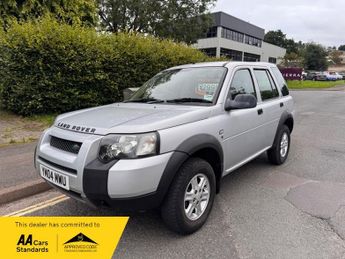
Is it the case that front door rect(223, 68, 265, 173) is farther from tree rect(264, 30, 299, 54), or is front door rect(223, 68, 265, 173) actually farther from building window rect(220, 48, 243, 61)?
tree rect(264, 30, 299, 54)

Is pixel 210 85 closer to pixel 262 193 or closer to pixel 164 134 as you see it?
pixel 164 134

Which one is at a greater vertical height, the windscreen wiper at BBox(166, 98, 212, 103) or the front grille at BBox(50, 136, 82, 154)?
the windscreen wiper at BBox(166, 98, 212, 103)

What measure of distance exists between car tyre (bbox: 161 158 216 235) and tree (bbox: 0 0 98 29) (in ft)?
28.0

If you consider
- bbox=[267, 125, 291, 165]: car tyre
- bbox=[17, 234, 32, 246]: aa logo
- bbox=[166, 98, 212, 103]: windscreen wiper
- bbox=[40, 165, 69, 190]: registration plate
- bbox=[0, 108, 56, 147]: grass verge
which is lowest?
bbox=[0, 108, 56, 147]: grass verge

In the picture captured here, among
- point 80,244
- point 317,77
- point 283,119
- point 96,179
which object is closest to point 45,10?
point 283,119

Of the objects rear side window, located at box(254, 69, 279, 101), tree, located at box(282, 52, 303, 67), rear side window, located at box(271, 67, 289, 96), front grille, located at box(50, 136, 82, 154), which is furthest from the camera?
tree, located at box(282, 52, 303, 67)

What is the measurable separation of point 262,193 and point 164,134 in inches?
83.6

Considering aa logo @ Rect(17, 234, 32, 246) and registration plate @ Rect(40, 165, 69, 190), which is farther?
registration plate @ Rect(40, 165, 69, 190)

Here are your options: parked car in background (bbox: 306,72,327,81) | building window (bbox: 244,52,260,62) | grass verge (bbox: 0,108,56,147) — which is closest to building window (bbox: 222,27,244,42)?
building window (bbox: 244,52,260,62)

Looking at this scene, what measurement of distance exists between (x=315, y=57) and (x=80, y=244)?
7865 centimetres

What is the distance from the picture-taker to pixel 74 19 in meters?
11.3

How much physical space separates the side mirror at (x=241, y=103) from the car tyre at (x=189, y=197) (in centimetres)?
79

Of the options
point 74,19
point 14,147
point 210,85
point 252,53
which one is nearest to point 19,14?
point 74,19

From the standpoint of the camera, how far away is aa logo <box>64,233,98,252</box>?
190 centimetres
